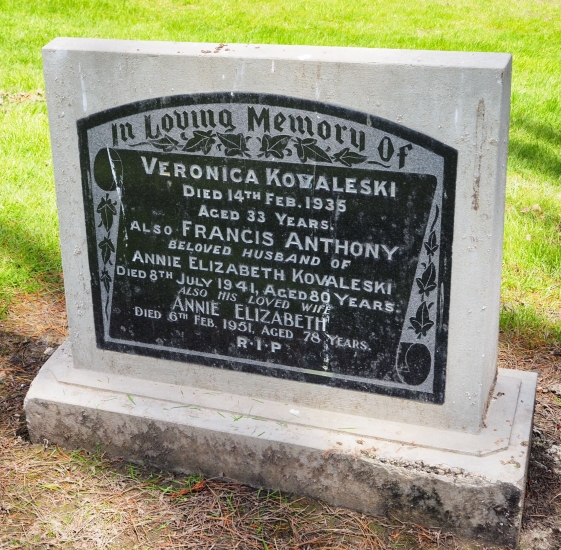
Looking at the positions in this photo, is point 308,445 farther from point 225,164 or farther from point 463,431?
point 225,164

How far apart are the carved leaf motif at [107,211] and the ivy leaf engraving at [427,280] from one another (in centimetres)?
114

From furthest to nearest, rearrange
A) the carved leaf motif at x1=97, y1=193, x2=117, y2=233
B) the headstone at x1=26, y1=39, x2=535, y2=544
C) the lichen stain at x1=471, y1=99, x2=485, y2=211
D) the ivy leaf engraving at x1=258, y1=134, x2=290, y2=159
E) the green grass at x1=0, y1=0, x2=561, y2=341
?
the green grass at x1=0, y1=0, x2=561, y2=341 < the carved leaf motif at x1=97, y1=193, x2=117, y2=233 < the ivy leaf engraving at x1=258, y1=134, x2=290, y2=159 < the headstone at x1=26, y1=39, x2=535, y2=544 < the lichen stain at x1=471, y1=99, x2=485, y2=211

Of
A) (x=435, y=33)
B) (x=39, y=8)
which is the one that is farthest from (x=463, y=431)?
(x=39, y=8)

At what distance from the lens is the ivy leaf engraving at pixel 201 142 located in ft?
8.64

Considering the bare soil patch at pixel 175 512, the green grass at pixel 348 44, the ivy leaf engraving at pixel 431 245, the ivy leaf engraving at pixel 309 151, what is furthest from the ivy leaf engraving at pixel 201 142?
the green grass at pixel 348 44

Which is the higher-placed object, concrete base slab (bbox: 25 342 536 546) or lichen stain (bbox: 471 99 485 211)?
lichen stain (bbox: 471 99 485 211)

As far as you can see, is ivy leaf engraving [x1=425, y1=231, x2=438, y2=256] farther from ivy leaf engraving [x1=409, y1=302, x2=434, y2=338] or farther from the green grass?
the green grass

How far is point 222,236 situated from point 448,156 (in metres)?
0.84

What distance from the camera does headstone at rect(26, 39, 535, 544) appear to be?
242cm

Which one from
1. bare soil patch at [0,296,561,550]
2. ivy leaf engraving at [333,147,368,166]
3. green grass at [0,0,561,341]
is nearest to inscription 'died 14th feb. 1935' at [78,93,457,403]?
ivy leaf engraving at [333,147,368,166]

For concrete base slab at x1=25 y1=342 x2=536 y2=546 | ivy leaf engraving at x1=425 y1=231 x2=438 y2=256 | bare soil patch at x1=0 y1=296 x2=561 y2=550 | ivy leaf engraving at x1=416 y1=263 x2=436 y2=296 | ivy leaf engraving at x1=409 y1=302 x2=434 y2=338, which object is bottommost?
bare soil patch at x1=0 y1=296 x2=561 y2=550

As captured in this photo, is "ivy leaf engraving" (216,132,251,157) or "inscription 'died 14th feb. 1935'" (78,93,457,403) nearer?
"inscription 'died 14th feb. 1935'" (78,93,457,403)

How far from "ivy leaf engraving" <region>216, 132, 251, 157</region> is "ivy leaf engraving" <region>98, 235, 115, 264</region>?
0.60m

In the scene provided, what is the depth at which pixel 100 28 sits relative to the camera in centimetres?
909
